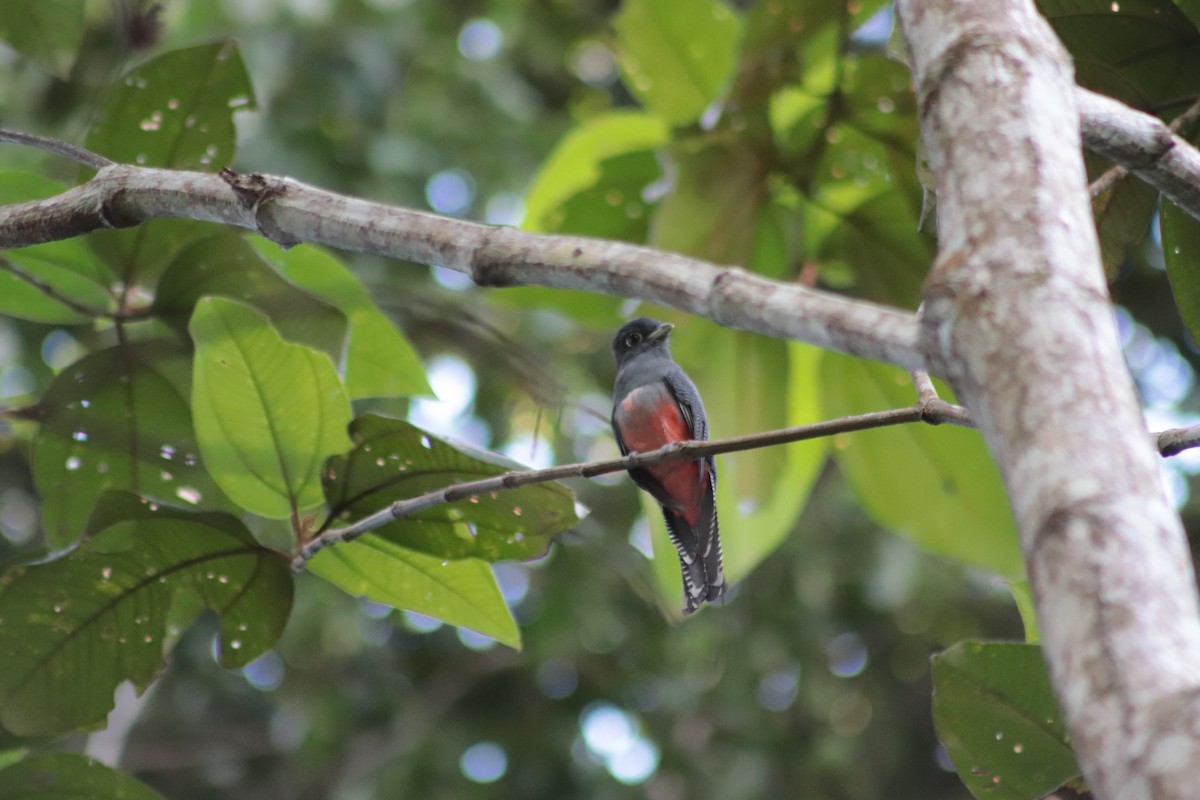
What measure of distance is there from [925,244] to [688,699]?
14.6 ft

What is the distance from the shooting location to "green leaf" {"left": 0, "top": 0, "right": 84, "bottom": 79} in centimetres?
201

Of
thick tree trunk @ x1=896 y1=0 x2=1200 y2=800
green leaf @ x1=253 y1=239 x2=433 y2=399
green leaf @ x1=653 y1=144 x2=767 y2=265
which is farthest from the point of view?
green leaf @ x1=653 y1=144 x2=767 y2=265

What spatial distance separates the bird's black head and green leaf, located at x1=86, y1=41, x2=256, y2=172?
1240 mm

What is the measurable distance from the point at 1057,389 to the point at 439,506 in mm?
1086

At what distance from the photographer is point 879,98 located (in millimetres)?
2355

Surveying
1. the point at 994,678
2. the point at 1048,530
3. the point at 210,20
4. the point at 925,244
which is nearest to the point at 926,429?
the point at 925,244

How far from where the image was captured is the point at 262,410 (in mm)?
1618

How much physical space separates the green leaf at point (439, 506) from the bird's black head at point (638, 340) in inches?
→ 54.1

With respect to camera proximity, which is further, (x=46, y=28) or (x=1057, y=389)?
(x=46, y=28)

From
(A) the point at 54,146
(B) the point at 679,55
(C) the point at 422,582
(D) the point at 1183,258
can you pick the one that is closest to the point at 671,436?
(B) the point at 679,55

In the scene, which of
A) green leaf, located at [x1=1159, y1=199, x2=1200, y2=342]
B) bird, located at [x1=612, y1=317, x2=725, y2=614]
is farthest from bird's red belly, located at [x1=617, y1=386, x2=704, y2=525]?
green leaf, located at [x1=1159, y1=199, x2=1200, y2=342]

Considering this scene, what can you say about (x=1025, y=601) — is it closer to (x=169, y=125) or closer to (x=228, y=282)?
(x=228, y=282)

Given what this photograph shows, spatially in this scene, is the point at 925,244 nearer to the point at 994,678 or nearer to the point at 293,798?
the point at 994,678

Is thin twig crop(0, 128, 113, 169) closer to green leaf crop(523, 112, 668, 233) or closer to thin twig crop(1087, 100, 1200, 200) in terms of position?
thin twig crop(1087, 100, 1200, 200)
